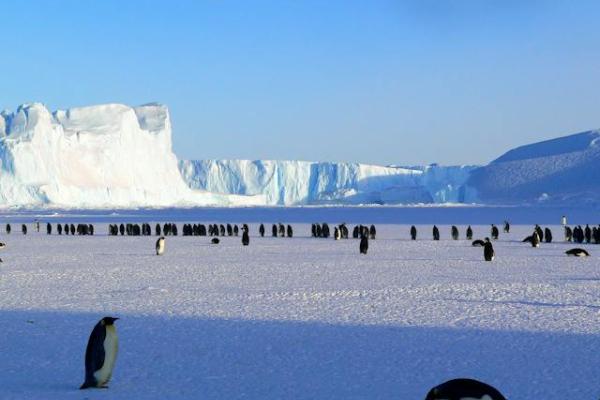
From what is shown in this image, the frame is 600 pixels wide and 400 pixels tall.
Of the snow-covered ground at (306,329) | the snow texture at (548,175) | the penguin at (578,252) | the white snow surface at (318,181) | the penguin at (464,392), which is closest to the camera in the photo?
the penguin at (464,392)

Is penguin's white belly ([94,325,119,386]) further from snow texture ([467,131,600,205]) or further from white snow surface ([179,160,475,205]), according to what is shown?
white snow surface ([179,160,475,205])

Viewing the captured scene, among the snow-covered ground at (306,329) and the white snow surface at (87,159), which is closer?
the snow-covered ground at (306,329)

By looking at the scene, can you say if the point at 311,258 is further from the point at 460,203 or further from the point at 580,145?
the point at 580,145

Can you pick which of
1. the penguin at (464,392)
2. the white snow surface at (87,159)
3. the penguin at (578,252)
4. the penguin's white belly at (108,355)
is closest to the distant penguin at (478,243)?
the penguin at (578,252)

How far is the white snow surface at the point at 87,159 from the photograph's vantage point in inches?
2702

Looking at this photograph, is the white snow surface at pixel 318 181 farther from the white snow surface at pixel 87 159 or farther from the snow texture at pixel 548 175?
the white snow surface at pixel 87 159

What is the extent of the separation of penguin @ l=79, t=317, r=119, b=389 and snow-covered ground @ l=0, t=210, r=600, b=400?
0.11 meters

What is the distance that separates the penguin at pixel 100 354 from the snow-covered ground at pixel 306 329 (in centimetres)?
11

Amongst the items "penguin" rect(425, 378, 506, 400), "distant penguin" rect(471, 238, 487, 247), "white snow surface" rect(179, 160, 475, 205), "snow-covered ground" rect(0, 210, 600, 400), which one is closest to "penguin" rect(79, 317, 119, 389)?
"snow-covered ground" rect(0, 210, 600, 400)

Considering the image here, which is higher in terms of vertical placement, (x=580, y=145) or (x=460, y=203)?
(x=580, y=145)

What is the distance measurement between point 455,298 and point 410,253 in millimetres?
8392

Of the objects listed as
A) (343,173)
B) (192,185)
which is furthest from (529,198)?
(192,185)

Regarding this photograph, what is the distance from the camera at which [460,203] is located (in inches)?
3565

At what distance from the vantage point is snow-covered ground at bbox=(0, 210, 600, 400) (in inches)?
205
